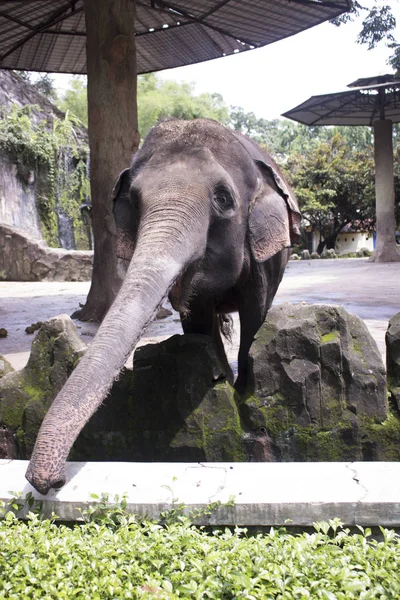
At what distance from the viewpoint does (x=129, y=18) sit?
23.6 feet

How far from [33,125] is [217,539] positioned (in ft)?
69.2

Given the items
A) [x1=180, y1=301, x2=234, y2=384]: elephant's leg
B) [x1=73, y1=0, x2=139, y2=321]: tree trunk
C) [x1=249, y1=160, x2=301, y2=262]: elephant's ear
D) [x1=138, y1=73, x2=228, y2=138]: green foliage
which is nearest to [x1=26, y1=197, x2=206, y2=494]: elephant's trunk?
[x1=249, y1=160, x2=301, y2=262]: elephant's ear

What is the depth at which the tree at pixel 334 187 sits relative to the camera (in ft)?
93.7

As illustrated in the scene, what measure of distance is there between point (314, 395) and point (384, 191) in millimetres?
17280

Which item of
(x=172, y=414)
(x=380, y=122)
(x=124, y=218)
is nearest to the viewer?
(x=172, y=414)

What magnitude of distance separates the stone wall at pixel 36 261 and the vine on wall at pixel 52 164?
356 cm

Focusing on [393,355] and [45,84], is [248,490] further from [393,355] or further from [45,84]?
[45,84]

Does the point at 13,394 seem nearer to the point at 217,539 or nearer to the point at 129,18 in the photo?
the point at 217,539

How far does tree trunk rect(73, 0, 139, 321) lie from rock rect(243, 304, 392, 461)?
4695 mm

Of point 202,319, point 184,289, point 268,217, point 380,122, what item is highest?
point 380,122

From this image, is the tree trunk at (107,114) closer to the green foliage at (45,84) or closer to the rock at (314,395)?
the rock at (314,395)

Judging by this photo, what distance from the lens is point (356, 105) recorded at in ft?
64.4

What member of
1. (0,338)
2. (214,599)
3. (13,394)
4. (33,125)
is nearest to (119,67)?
(0,338)

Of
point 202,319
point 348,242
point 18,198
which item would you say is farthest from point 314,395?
point 348,242
